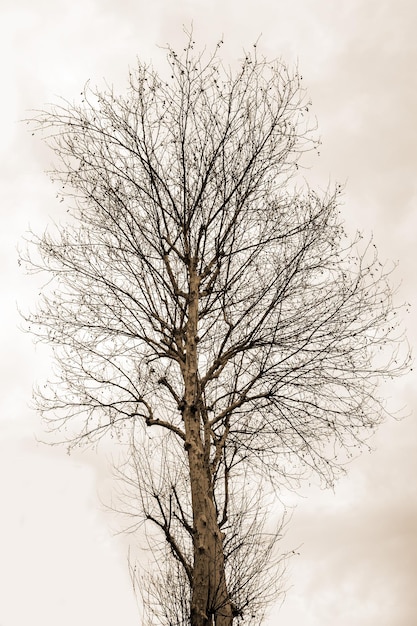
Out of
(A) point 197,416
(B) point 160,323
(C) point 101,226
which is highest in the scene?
(C) point 101,226

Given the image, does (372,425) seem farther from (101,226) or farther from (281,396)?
(101,226)

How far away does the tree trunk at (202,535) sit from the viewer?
18.4 ft

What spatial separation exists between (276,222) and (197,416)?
2.92 meters

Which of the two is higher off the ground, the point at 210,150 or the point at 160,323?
the point at 210,150

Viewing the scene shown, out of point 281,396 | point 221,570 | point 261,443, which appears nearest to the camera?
point 221,570

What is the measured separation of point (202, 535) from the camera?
580 centimetres

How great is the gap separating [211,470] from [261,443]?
1169mm

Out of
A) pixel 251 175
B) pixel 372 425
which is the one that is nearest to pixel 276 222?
pixel 251 175

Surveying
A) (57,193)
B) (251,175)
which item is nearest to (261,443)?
(251,175)

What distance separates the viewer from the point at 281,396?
708 cm

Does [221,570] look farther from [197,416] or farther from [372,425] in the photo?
[372,425]

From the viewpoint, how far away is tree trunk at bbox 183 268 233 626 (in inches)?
220

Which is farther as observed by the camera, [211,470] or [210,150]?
[210,150]

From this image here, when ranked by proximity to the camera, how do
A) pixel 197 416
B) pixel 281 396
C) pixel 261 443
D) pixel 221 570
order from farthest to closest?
pixel 261 443 → pixel 281 396 → pixel 197 416 → pixel 221 570
